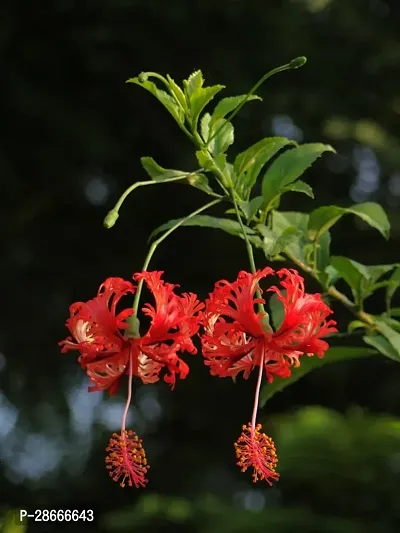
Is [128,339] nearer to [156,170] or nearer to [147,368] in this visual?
[147,368]

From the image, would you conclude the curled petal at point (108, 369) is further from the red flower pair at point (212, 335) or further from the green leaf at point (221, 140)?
the green leaf at point (221, 140)

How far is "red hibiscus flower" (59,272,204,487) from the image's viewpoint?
4.30ft

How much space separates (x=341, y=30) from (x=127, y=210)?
4.96ft

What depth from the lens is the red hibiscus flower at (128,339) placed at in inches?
51.6

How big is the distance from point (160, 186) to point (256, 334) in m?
4.00

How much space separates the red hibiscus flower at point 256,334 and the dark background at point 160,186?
→ 333cm

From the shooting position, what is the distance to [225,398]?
214 inches

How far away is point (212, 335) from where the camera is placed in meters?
1.32

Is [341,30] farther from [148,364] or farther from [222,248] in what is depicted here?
[148,364]

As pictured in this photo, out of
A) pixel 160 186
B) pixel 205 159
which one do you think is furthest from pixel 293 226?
pixel 160 186

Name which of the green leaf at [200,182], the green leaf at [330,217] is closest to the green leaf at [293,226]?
the green leaf at [330,217]

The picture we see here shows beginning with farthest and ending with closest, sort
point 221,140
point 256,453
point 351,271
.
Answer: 1. point 351,271
2. point 221,140
3. point 256,453

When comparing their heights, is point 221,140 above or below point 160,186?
below

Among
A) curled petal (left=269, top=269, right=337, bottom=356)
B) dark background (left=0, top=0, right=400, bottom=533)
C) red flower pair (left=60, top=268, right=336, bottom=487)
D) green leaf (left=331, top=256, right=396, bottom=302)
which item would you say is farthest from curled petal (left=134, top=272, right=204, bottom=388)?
dark background (left=0, top=0, right=400, bottom=533)
